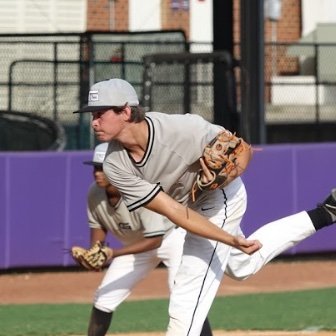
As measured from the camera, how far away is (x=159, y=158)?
661 centimetres

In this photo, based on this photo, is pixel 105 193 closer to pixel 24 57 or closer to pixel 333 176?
pixel 333 176

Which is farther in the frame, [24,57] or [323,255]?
[24,57]

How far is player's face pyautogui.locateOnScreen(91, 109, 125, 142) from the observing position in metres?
6.42

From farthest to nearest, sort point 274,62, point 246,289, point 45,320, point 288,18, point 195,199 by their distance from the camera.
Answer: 1. point 288,18
2. point 274,62
3. point 246,289
4. point 45,320
5. point 195,199

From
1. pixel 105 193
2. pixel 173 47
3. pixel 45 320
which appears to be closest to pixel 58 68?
pixel 173 47

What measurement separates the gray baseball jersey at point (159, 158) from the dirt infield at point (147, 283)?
4.90 meters

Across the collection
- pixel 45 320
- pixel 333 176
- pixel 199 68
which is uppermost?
pixel 199 68

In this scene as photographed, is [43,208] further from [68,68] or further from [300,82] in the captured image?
[300,82]

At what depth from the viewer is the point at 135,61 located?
1780 cm

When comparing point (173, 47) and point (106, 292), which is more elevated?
point (173, 47)

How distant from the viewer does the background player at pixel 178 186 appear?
6.46 m

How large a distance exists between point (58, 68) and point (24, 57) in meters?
0.59

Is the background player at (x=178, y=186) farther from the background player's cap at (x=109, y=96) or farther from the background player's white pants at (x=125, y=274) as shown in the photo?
the background player's white pants at (x=125, y=274)

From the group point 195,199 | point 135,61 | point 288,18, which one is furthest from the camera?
point 288,18
